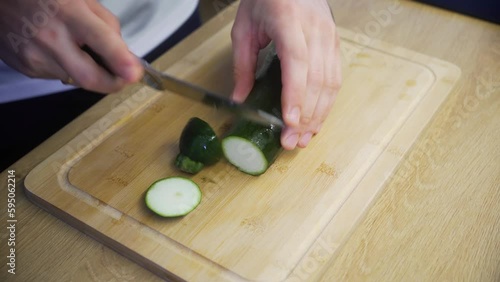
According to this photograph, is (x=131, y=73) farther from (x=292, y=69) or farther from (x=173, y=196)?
(x=292, y=69)

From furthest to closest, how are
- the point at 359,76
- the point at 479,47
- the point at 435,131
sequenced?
1. the point at 479,47
2. the point at 359,76
3. the point at 435,131

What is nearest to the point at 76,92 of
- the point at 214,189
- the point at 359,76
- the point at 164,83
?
the point at 164,83

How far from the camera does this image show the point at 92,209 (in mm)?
1300

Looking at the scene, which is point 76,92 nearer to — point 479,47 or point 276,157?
point 276,157

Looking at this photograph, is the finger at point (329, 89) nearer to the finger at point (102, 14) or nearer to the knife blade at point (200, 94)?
the knife blade at point (200, 94)

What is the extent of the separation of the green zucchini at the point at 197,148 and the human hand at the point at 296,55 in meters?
0.18

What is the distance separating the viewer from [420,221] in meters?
1.23

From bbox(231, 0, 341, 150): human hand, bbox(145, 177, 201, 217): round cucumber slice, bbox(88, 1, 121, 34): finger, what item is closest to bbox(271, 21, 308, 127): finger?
bbox(231, 0, 341, 150): human hand

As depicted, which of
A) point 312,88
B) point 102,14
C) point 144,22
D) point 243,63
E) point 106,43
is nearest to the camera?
point 106,43

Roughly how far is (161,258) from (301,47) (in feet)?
2.24

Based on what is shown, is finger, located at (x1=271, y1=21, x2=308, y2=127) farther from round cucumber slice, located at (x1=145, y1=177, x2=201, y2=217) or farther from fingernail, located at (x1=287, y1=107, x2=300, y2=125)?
round cucumber slice, located at (x1=145, y1=177, x2=201, y2=217)

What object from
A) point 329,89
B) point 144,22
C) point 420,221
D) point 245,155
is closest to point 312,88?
point 329,89

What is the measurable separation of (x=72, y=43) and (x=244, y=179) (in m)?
0.57

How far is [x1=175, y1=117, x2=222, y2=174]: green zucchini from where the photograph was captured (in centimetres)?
133
